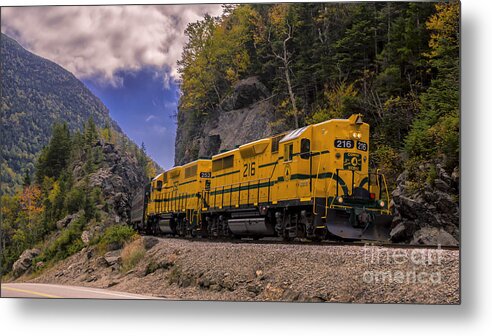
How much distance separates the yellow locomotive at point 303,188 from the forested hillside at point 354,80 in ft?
1.81

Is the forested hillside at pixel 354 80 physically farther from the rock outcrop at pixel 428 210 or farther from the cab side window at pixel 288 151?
the cab side window at pixel 288 151

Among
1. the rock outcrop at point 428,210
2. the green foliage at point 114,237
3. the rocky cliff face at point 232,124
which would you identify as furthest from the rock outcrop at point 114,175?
the rock outcrop at point 428,210

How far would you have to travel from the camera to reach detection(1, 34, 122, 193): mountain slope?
10734 millimetres

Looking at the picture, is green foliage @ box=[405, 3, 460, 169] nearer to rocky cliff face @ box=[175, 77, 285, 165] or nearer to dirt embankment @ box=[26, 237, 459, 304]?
dirt embankment @ box=[26, 237, 459, 304]

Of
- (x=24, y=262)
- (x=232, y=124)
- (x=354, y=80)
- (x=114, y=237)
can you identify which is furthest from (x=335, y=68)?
(x=24, y=262)

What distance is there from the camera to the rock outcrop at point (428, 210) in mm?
9727

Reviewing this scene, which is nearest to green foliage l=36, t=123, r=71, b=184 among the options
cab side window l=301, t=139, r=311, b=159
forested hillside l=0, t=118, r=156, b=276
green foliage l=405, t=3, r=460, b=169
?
forested hillside l=0, t=118, r=156, b=276

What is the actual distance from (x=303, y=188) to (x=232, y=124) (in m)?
3.50

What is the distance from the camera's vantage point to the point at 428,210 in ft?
35.1

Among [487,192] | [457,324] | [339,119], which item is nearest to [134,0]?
[339,119]

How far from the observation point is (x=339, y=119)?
12133 millimetres

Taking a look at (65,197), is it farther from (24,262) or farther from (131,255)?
(131,255)

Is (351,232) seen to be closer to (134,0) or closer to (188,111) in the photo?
(188,111)

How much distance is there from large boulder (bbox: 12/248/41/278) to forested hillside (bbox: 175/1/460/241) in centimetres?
358
